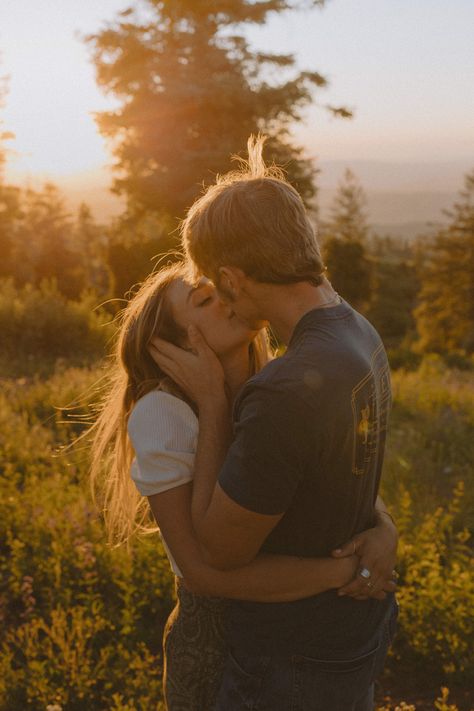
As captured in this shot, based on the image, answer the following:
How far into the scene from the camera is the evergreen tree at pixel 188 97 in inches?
936

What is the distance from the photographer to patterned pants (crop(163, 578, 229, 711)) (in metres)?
2.04

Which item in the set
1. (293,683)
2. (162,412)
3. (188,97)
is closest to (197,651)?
(293,683)

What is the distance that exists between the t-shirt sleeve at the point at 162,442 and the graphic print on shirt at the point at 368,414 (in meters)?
0.49

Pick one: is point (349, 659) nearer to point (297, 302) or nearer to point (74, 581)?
point (297, 302)

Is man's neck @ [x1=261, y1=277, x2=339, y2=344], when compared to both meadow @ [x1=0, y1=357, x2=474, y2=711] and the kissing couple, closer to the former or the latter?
the kissing couple

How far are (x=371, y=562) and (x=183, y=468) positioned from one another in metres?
0.61

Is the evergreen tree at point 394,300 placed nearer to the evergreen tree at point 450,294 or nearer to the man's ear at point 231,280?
the evergreen tree at point 450,294

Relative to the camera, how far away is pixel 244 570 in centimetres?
172

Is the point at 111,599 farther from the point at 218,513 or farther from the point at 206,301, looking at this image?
the point at 218,513

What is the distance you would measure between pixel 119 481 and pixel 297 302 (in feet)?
4.04

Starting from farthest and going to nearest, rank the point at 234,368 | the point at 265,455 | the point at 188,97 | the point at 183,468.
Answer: the point at 188,97 → the point at 234,368 → the point at 183,468 → the point at 265,455

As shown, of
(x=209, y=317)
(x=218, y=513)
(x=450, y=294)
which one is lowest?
(x=450, y=294)

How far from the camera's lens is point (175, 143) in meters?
24.5

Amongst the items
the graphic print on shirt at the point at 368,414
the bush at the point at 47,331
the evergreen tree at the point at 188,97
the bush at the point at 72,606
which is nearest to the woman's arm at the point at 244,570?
the graphic print on shirt at the point at 368,414
